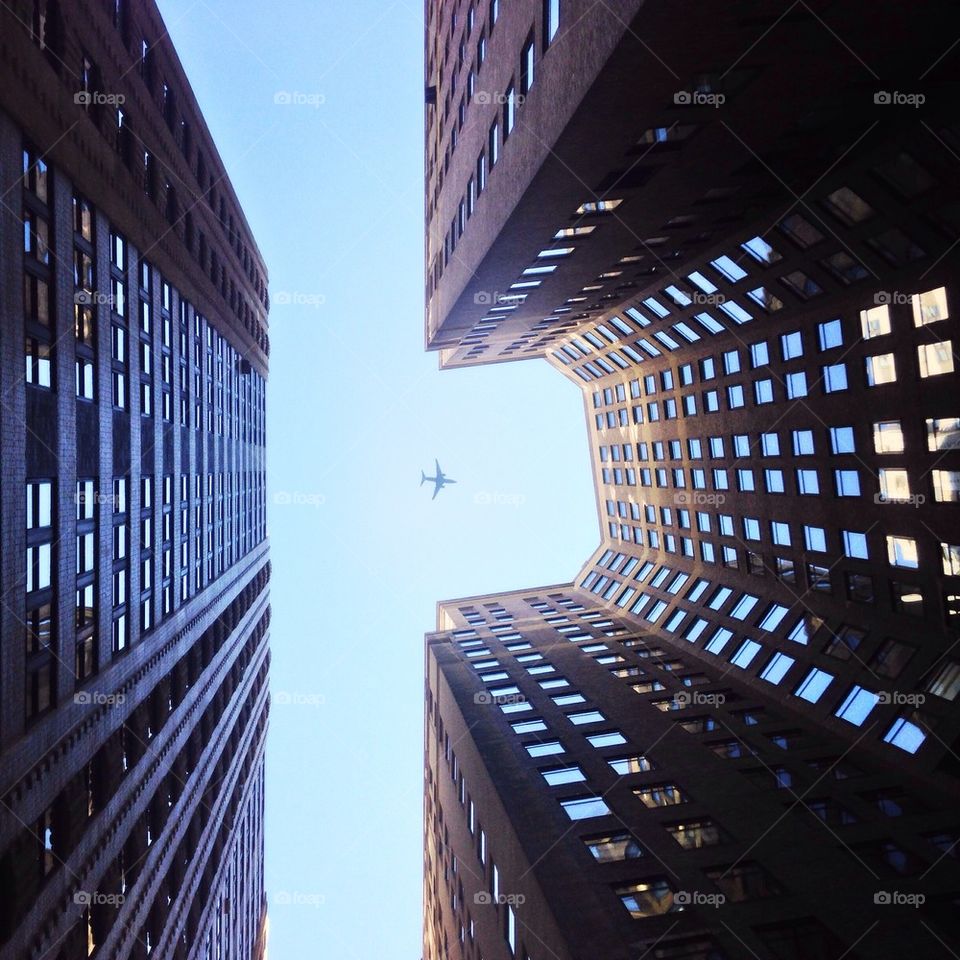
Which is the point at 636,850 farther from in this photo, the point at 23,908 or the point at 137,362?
the point at 137,362

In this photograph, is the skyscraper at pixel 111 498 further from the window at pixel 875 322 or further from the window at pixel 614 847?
the window at pixel 875 322

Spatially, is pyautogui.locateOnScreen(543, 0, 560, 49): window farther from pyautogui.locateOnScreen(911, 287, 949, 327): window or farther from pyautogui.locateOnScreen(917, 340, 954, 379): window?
pyautogui.locateOnScreen(917, 340, 954, 379): window

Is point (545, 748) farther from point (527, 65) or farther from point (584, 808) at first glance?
point (527, 65)

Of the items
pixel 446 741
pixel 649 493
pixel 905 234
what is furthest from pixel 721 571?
pixel 905 234

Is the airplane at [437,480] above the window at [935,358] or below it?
below

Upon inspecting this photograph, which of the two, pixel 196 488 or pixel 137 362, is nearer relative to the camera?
pixel 137 362

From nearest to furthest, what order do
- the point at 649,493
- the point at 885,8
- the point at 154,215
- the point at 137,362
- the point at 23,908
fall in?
1. the point at 885,8
2. the point at 23,908
3. the point at 137,362
4. the point at 154,215
5. the point at 649,493

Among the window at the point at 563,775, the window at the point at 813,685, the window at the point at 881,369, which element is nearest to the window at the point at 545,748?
the window at the point at 563,775
